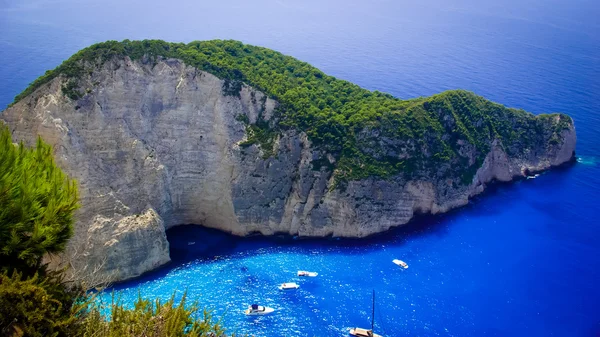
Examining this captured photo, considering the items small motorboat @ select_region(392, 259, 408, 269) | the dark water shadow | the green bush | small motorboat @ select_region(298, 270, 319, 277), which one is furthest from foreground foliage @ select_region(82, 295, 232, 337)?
small motorboat @ select_region(392, 259, 408, 269)

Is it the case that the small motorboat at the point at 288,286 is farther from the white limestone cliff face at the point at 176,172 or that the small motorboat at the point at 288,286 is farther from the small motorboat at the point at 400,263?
the small motorboat at the point at 400,263

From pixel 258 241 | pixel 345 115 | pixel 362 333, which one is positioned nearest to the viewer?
pixel 362 333

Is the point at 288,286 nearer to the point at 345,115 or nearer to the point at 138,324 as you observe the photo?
the point at 345,115

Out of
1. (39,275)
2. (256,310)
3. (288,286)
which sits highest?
(39,275)

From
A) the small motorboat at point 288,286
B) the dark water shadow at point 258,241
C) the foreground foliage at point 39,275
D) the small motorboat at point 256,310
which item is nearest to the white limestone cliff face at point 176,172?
the dark water shadow at point 258,241

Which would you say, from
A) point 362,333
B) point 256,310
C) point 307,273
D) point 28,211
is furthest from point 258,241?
point 28,211

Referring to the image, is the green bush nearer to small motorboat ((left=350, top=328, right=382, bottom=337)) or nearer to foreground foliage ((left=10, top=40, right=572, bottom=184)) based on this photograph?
small motorboat ((left=350, top=328, right=382, bottom=337))

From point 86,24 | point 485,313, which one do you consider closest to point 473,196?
point 485,313

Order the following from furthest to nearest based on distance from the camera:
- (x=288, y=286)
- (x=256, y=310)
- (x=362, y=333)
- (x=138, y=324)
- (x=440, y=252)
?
(x=440, y=252) → (x=288, y=286) → (x=256, y=310) → (x=362, y=333) → (x=138, y=324)
